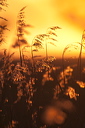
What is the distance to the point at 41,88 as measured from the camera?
13.8 feet

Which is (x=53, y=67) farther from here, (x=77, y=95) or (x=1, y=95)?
(x=1, y=95)

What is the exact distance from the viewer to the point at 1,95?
4.02 metres

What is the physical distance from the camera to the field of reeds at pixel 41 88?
13.1 feet

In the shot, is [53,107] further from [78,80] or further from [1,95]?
[1,95]

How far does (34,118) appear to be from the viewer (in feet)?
13.2

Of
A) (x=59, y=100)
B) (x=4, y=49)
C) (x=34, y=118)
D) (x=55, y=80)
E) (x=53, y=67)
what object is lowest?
(x=34, y=118)

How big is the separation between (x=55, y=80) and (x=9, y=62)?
0.98m

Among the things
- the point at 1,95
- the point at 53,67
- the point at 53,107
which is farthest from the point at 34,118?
the point at 53,67

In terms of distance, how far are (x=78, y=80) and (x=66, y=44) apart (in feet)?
2.46

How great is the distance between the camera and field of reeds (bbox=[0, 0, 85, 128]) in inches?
157

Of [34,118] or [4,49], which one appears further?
[4,49]

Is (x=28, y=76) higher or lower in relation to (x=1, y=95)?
higher

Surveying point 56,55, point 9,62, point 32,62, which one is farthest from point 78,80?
point 9,62

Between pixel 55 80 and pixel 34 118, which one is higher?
A: pixel 55 80
